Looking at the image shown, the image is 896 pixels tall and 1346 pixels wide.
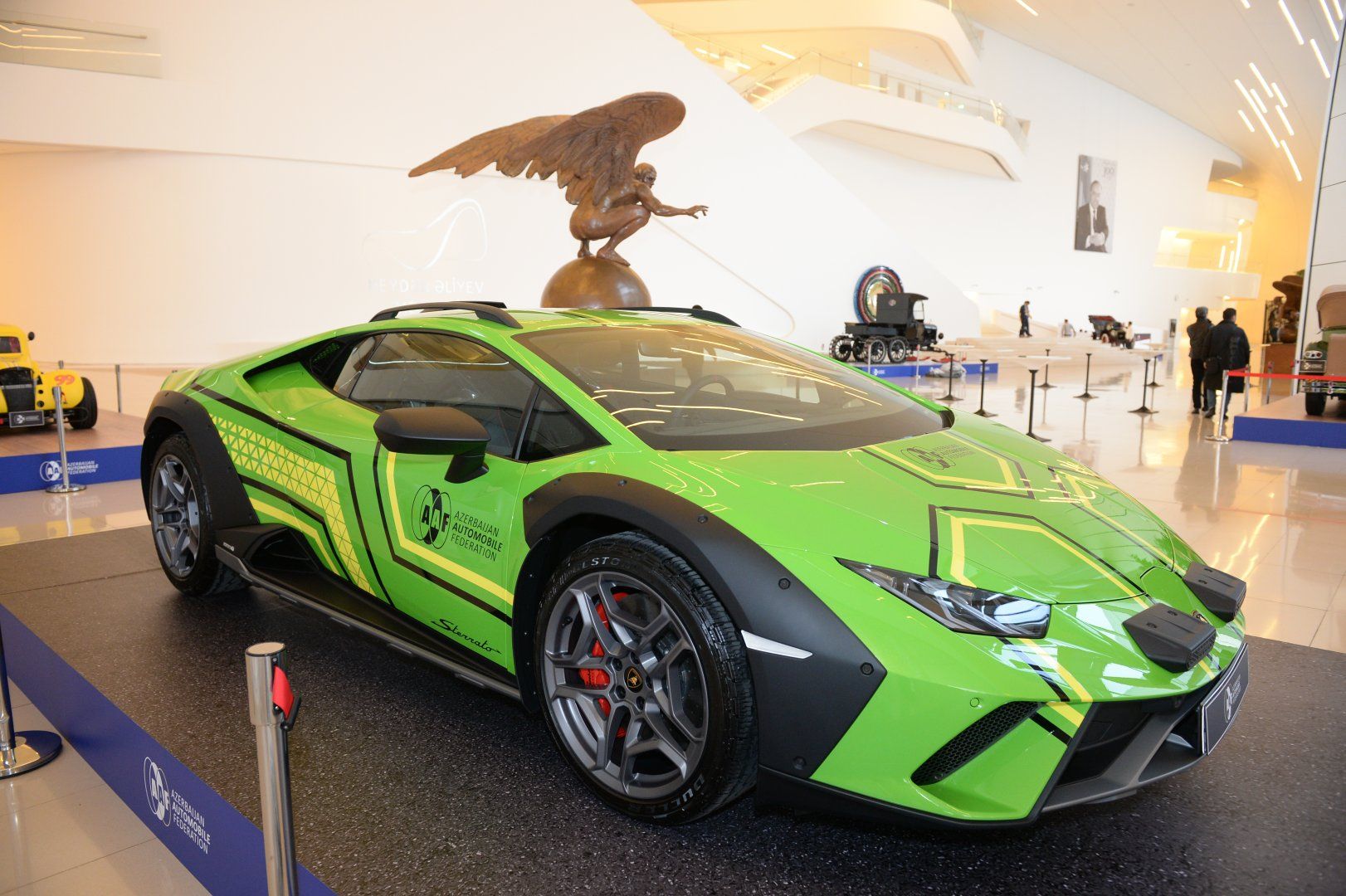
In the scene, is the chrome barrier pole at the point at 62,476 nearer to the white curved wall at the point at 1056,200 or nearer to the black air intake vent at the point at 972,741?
the black air intake vent at the point at 972,741

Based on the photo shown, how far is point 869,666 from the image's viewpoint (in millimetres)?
1686

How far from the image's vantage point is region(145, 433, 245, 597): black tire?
3320 millimetres

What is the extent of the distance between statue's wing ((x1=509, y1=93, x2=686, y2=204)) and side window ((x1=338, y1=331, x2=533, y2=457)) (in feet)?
25.5

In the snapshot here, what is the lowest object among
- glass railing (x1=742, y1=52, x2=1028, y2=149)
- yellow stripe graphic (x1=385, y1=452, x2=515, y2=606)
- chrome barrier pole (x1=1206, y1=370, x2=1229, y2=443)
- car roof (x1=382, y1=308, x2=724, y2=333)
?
chrome barrier pole (x1=1206, y1=370, x2=1229, y2=443)

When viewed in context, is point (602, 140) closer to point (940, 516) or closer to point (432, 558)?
point (432, 558)

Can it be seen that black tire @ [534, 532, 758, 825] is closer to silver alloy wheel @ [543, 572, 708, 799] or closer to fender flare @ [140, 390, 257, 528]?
A: silver alloy wheel @ [543, 572, 708, 799]

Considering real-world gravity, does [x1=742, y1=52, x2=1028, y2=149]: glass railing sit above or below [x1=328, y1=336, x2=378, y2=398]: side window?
above

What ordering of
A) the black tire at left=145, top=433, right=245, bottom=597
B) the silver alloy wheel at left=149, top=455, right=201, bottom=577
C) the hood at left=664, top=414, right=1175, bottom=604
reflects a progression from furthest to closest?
the silver alloy wheel at left=149, top=455, right=201, bottom=577 → the black tire at left=145, top=433, right=245, bottom=597 → the hood at left=664, top=414, right=1175, bottom=604

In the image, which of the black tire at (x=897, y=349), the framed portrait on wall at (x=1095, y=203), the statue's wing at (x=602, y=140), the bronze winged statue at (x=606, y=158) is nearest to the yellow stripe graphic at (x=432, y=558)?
the bronze winged statue at (x=606, y=158)

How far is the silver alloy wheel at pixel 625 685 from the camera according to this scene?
6.31 ft

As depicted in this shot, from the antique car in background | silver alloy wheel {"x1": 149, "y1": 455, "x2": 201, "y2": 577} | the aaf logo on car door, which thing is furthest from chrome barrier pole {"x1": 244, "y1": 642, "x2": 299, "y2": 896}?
the antique car in background

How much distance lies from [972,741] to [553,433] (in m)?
1.18

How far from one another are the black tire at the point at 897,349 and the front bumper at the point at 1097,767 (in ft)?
62.1

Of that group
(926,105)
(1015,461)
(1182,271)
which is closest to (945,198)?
(926,105)
